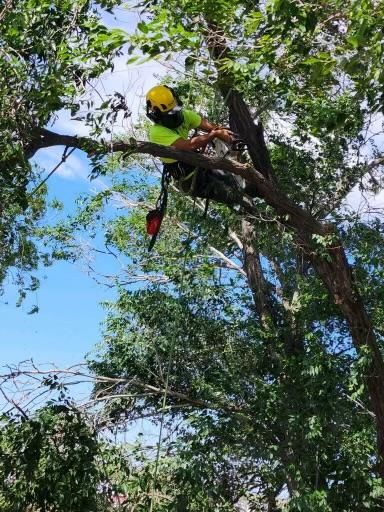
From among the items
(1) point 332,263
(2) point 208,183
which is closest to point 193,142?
(2) point 208,183

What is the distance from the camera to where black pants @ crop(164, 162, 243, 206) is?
4746mm

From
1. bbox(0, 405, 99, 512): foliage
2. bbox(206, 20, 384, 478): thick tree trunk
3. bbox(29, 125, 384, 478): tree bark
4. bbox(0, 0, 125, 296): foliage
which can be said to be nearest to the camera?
bbox(0, 0, 125, 296): foliage

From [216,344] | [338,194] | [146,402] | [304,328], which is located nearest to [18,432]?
[146,402]

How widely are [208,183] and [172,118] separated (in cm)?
65

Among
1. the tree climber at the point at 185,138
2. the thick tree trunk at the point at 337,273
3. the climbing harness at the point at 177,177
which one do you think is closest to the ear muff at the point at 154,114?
the tree climber at the point at 185,138

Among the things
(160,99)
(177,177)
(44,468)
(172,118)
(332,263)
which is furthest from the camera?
(44,468)

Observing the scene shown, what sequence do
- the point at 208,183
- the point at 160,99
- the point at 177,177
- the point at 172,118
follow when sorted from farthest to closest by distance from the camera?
the point at 208,183 < the point at 177,177 < the point at 172,118 < the point at 160,99

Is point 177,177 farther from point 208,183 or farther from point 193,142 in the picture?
point 193,142

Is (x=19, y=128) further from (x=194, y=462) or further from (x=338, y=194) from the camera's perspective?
(x=338, y=194)

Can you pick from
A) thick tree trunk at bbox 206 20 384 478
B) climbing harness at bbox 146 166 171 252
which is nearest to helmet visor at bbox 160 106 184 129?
climbing harness at bbox 146 166 171 252

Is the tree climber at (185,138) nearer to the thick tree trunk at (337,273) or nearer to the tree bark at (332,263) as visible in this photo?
the tree bark at (332,263)

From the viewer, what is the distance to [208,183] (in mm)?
4926

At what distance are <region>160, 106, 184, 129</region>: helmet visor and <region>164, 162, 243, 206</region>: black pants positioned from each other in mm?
305

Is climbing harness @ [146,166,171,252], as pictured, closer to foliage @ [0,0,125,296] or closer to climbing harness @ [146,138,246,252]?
climbing harness @ [146,138,246,252]
